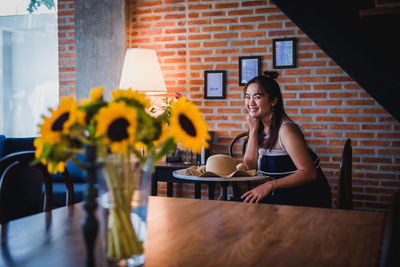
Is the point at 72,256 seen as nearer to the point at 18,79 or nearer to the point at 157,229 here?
the point at 157,229

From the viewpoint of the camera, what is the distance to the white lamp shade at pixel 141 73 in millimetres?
3756

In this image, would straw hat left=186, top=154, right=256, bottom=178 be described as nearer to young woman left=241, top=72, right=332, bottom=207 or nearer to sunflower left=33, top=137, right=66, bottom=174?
young woman left=241, top=72, right=332, bottom=207

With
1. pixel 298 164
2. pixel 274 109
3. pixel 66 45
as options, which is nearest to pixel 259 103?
pixel 274 109

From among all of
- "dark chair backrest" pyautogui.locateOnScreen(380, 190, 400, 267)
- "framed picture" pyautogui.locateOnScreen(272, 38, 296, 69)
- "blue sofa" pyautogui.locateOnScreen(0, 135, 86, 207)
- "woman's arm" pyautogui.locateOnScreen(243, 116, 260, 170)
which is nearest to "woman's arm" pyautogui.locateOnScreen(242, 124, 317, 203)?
"woman's arm" pyautogui.locateOnScreen(243, 116, 260, 170)

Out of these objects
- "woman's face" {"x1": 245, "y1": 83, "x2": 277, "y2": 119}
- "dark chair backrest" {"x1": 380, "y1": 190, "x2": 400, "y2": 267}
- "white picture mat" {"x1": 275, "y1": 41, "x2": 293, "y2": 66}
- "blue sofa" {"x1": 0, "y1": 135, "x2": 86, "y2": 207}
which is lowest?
"blue sofa" {"x1": 0, "y1": 135, "x2": 86, "y2": 207}

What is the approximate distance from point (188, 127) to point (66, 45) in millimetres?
3964

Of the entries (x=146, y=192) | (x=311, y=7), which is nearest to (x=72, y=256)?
(x=146, y=192)

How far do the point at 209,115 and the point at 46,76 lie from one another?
2.08 metres

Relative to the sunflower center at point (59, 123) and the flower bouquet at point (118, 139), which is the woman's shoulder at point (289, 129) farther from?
the sunflower center at point (59, 123)

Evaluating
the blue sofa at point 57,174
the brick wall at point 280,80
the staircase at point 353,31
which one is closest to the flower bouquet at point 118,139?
the staircase at point 353,31

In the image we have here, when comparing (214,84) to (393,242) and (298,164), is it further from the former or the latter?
(393,242)

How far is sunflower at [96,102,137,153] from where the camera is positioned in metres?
0.77

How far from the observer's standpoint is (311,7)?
2.11m

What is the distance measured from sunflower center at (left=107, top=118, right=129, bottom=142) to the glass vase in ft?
0.17
